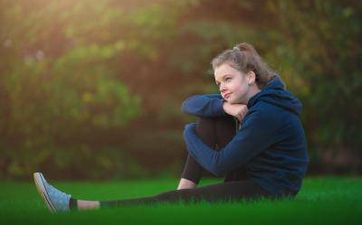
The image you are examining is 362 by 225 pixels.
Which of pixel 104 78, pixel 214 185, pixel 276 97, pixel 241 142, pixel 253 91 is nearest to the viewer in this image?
pixel 241 142

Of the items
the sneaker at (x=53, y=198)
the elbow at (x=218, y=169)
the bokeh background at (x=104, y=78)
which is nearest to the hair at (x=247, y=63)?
the elbow at (x=218, y=169)

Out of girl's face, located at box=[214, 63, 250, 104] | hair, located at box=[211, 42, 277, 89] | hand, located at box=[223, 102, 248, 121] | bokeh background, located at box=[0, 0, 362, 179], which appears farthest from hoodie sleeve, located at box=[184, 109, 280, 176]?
bokeh background, located at box=[0, 0, 362, 179]

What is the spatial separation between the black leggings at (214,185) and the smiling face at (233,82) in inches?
7.0

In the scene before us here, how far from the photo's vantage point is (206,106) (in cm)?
504

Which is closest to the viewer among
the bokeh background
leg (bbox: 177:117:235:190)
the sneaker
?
the sneaker

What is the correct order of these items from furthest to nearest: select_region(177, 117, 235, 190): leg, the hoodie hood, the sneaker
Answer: select_region(177, 117, 235, 190): leg → the hoodie hood → the sneaker

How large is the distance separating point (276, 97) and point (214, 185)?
735 mm

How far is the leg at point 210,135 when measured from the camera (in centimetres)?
501

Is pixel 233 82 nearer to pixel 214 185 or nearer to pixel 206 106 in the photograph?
pixel 206 106

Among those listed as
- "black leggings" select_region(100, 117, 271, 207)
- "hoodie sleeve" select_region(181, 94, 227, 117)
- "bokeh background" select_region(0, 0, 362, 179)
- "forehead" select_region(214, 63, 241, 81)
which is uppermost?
"bokeh background" select_region(0, 0, 362, 179)

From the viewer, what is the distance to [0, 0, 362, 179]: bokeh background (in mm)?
10984

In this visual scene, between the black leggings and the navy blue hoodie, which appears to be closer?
the navy blue hoodie

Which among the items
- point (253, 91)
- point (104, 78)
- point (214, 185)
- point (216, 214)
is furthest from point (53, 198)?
point (104, 78)

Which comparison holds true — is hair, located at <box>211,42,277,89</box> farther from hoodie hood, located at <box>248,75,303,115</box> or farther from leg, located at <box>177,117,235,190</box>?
leg, located at <box>177,117,235,190</box>
